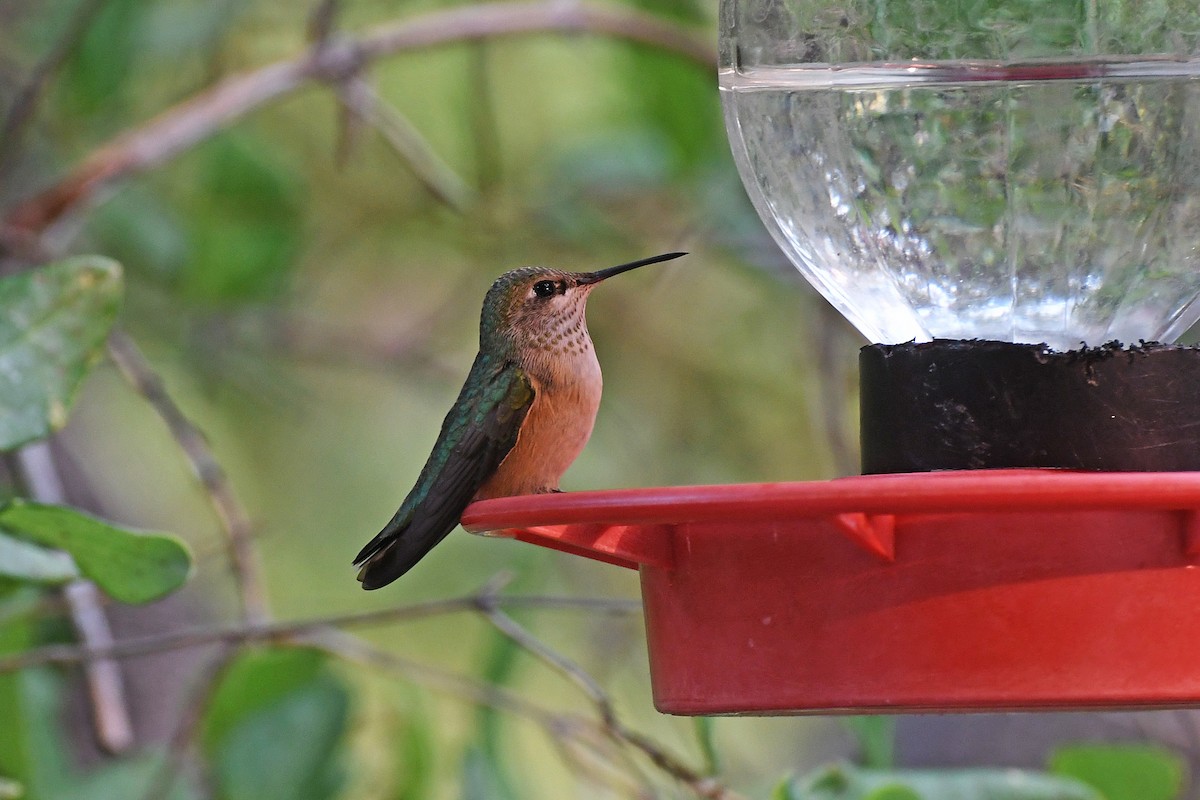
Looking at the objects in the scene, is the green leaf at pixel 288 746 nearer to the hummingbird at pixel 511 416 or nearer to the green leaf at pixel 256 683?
the green leaf at pixel 256 683

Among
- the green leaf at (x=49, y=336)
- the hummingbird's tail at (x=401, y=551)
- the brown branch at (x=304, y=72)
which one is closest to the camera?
the hummingbird's tail at (x=401, y=551)

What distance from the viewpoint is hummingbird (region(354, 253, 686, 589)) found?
88.9 inches

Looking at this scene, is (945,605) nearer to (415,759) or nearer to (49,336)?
Result: (49,336)

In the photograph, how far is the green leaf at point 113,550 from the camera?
87.0 inches

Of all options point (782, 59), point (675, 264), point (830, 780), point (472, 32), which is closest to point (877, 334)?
point (782, 59)

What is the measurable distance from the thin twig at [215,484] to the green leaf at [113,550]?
2.74 ft

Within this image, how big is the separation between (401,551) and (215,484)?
115 centimetres

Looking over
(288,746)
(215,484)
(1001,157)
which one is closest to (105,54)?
(215,484)

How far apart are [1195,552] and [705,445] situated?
3.49 meters

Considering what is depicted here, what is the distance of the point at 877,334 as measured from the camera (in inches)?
104

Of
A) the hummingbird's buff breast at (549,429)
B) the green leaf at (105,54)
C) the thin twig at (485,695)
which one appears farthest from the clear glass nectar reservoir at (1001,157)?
the green leaf at (105,54)

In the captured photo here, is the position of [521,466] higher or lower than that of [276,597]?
higher

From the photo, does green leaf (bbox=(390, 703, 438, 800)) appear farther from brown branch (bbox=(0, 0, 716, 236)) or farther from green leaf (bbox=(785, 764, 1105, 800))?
brown branch (bbox=(0, 0, 716, 236))

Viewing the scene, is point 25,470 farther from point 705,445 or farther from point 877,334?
point 705,445
